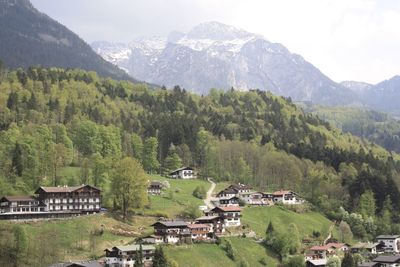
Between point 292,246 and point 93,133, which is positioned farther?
point 93,133

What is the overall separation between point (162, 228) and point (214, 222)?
1493 cm

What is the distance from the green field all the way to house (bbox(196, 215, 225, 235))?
3415mm

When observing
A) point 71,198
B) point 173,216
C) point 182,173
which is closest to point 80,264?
point 71,198

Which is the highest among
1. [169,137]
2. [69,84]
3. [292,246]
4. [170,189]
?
[69,84]

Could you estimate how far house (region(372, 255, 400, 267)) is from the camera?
10475 cm

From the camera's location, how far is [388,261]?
10481 centimetres

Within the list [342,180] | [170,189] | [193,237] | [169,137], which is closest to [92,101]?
[169,137]

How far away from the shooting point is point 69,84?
615 feet

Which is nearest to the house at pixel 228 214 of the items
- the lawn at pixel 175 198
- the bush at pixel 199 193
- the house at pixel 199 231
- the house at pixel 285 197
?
the lawn at pixel 175 198

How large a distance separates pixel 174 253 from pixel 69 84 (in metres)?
106

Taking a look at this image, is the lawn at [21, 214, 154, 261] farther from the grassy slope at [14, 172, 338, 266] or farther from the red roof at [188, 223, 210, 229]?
the red roof at [188, 223, 210, 229]

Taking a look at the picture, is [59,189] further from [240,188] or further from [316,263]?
[240,188]

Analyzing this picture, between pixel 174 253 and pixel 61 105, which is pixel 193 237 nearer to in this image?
pixel 174 253

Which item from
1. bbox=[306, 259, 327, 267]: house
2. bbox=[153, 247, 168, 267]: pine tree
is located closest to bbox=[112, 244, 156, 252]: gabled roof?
bbox=[153, 247, 168, 267]: pine tree
